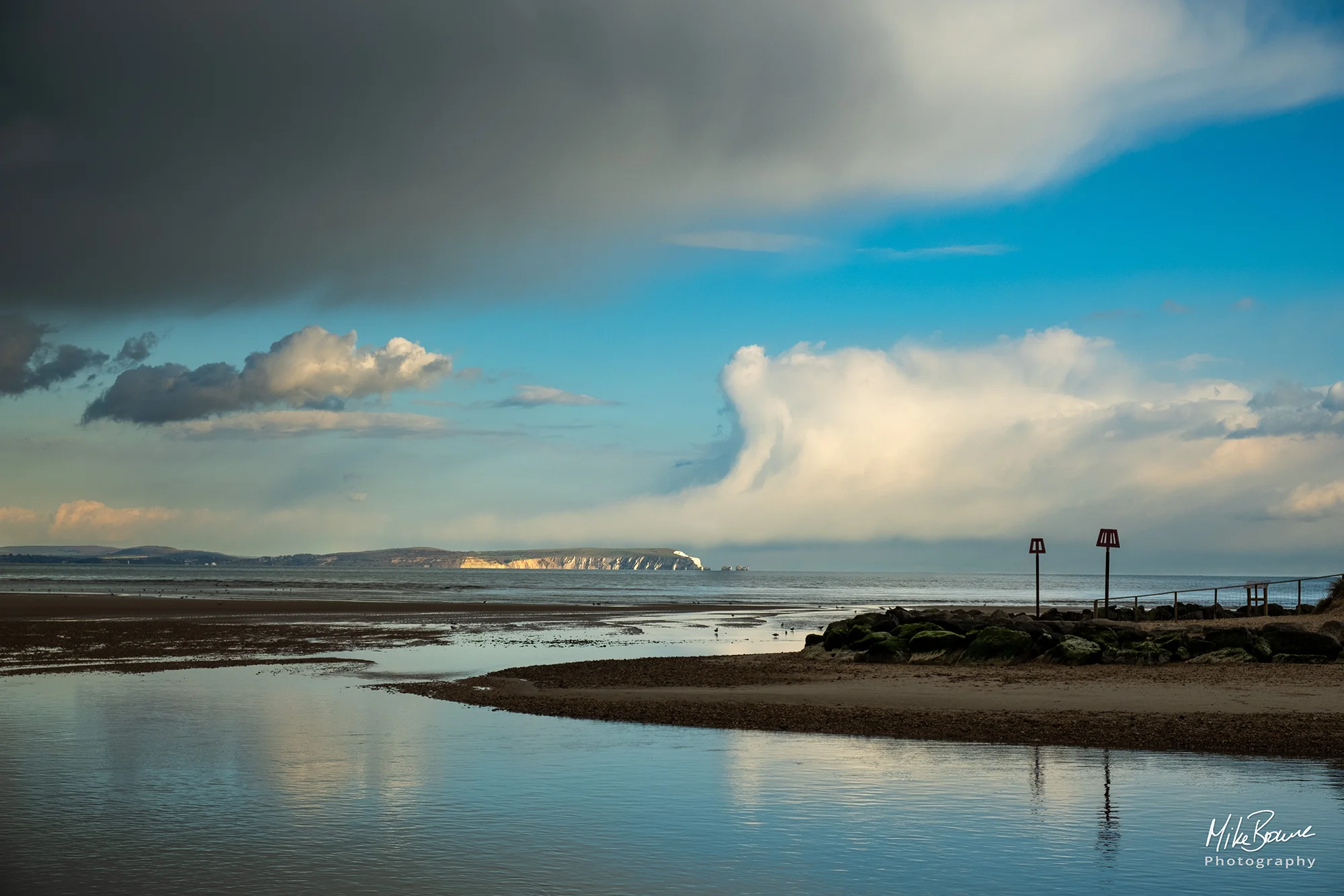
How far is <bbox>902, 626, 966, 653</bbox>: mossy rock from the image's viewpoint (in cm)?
2911

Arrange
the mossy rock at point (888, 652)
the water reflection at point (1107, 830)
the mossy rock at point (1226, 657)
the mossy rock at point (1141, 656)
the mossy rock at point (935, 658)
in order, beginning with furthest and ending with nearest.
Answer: the mossy rock at point (888, 652) < the mossy rock at point (935, 658) < the mossy rock at point (1141, 656) < the mossy rock at point (1226, 657) < the water reflection at point (1107, 830)

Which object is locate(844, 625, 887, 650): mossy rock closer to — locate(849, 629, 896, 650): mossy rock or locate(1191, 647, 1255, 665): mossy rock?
locate(849, 629, 896, 650): mossy rock

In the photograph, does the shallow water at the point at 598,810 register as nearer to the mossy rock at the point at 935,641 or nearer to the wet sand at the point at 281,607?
the mossy rock at the point at 935,641

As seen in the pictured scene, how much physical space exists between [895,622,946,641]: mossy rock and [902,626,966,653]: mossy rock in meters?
0.45

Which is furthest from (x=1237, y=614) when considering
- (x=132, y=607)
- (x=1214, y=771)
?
(x=132, y=607)

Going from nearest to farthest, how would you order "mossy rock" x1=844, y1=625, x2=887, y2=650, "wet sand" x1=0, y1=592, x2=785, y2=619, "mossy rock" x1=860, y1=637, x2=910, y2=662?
"mossy rock" x1=860, y1=637, x2=910, y2=662, "mossy rock" x1=844, y1=625, x2=887, y2=650, "wet sand" x1=0, y1=592, x2=785, y2=619

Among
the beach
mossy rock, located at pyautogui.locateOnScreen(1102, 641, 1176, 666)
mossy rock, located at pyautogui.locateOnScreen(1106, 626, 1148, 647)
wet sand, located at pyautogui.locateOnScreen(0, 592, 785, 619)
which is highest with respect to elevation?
mossy rock, located at pyautogui.locateOnScreen(1106, 626, 1148, 647)

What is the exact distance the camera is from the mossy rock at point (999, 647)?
2823 cm

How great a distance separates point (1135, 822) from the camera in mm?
11539

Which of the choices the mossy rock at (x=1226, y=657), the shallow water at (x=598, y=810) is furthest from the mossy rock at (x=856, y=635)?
the shallow water at (x=598, y=810)

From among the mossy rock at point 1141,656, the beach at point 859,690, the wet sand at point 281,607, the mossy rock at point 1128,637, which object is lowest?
the wet sand at point 281,607

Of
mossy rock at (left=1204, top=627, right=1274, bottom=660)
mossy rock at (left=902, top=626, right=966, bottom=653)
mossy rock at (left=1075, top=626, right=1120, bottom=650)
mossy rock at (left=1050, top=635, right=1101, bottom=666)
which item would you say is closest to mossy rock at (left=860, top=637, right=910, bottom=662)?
mossy rock at (left=902, top=626, right=966, bottom=653)

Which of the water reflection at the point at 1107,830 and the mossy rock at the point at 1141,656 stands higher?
the mossy rock at the point at 1141,656

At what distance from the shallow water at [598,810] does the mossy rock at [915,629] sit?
13928 millimetres
